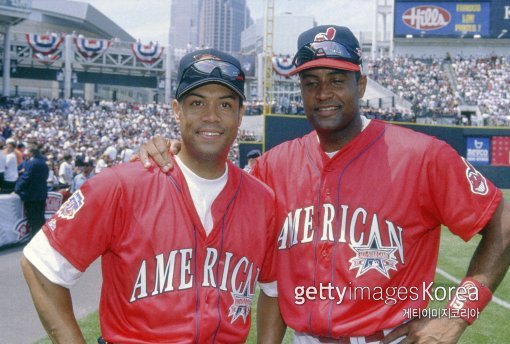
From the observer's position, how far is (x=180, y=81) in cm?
261

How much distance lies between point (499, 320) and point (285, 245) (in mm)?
4890

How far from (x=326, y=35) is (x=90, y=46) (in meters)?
45.6

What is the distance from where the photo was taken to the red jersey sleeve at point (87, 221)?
92.7 inches

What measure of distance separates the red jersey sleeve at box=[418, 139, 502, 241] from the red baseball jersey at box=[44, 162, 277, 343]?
36.6 inches

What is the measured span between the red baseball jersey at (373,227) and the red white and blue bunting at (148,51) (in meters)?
45.3

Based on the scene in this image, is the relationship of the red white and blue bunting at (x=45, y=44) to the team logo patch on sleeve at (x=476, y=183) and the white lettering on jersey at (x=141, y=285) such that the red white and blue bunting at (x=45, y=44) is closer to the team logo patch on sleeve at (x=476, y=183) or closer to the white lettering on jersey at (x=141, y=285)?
the white lettering on jersey at (x=141, y=285)

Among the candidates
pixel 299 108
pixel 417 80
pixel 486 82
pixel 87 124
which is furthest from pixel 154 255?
pixel 486 82

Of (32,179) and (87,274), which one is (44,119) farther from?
(87,274)

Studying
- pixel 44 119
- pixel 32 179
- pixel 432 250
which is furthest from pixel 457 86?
pixel 432 250

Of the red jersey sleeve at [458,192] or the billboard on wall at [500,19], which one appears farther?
the billboard on wall at [500,19]

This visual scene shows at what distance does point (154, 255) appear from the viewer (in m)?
2.46

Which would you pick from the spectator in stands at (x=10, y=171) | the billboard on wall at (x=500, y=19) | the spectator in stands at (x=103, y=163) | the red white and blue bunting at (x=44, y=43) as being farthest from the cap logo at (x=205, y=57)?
the billboard on wall at (x=500, y=19)

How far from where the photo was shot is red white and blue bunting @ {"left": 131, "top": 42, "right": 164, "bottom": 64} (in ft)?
152

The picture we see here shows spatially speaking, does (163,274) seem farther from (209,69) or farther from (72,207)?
(209,69)
